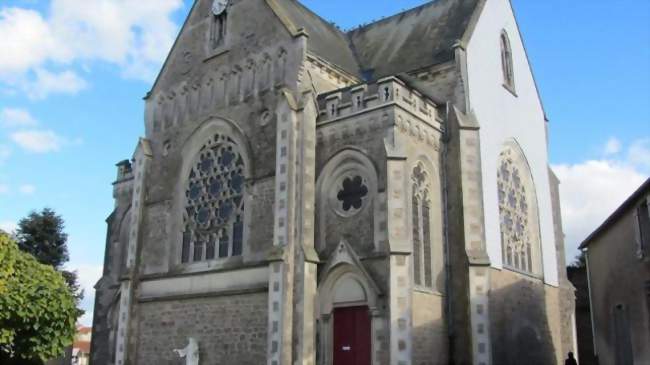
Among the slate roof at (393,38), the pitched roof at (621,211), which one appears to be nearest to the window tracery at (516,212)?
the pitched roof at (621,211)

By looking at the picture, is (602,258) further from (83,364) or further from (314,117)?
(83,364)

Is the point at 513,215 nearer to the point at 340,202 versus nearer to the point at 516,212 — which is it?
the point at 516,212

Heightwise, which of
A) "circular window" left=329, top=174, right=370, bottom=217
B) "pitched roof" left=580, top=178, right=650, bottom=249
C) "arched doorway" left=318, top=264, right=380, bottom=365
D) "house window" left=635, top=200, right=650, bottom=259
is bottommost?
"arched doorway" left=318, top=264, right=380, bottom=365

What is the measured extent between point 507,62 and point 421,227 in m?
→ 10.3

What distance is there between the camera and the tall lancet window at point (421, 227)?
20.3m

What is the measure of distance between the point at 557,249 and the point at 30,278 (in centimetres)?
2070

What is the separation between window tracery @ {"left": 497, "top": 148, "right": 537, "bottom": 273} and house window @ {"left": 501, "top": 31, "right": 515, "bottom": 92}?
311 centimetres

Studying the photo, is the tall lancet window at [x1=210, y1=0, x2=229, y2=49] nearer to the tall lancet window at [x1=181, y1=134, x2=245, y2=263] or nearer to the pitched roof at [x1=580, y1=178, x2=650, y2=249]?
the tall lancet window at [x1=181, y1=134, x2=245, y2=263]

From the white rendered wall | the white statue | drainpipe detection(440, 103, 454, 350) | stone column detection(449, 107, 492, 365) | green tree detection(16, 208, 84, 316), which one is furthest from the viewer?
green tree detection(16, 208, 84, 316)

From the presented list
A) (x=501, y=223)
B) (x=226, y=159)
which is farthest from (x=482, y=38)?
(x=226, y=159)

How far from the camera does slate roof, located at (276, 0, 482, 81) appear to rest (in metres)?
25.5

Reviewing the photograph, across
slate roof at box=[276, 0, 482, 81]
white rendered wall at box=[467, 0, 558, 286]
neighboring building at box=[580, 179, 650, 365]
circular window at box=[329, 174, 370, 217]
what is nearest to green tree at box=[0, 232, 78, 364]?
circular window at box=[329, 174, 370, 217]

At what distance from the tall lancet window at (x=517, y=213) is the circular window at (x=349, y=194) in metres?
6.51

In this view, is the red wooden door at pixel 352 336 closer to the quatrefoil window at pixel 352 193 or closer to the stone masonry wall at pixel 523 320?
the quatrefoil window at pixel 352 193
